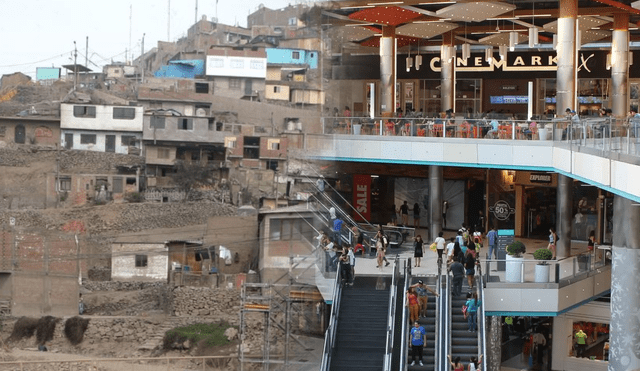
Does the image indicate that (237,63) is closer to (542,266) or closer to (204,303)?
(204,303)

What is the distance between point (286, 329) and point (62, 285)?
4.06m

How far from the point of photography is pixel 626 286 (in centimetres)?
804

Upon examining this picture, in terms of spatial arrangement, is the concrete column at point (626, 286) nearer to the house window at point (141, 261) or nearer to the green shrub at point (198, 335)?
the green shrub at point (198, 335)

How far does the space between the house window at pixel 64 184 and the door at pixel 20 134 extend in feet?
2.05

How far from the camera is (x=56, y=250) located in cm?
1364

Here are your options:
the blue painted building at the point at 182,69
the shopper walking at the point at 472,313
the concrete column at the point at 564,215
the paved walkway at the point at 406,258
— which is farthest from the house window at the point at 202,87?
the shopper walking at the point at 472,313

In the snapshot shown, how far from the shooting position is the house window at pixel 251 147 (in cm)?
1175

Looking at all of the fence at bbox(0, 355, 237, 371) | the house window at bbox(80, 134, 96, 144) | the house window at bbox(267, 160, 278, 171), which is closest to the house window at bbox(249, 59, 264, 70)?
the house window at bbox(267, 160, 278, 171)

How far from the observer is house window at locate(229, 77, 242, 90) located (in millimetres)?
12398

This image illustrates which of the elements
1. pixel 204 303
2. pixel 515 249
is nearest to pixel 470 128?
pixel 515 249

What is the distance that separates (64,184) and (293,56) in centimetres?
325

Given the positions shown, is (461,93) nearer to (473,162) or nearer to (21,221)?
(473,162)

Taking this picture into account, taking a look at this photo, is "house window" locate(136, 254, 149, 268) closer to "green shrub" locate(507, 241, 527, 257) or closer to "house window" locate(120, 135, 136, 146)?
"house window" locate(120, 135, 136, 146)

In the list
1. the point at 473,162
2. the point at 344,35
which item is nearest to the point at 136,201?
the point at 344,35
